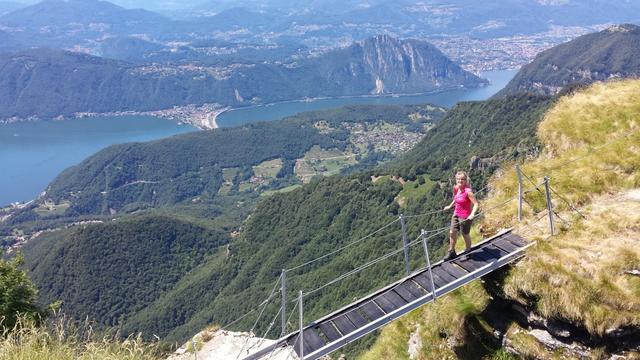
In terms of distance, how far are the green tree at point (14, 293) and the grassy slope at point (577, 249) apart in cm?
1343

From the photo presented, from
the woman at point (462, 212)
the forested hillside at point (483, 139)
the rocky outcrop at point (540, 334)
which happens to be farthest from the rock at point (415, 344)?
the forested hillside at point (483, 139)

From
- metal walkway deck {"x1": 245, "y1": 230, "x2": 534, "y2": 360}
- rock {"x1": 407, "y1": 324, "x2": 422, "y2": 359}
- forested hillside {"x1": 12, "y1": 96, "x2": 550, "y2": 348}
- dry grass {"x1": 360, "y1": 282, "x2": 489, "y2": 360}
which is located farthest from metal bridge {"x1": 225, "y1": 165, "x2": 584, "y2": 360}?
forested hillside {"x1": 12, "y1": 96, "x2": 550, "y2": 348}

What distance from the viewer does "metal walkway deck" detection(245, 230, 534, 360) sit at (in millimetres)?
9148

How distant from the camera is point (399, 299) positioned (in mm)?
9922

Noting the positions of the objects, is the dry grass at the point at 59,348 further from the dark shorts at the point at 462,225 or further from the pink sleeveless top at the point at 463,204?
the pink sleeveless top at the point at 463,204

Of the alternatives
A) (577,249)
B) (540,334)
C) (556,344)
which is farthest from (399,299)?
(577,249)

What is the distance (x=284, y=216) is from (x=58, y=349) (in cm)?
14305

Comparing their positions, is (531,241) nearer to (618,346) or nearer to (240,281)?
(618,346)

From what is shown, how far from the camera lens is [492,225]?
12.3 meters

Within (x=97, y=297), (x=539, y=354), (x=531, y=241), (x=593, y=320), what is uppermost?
(x=531, y=241)

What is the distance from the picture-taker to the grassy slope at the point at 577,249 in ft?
28.1

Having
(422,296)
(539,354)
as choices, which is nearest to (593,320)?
(539,354)

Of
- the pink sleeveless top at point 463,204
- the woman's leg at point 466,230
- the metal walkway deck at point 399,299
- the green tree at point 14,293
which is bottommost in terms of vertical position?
the green tree at point 14,293

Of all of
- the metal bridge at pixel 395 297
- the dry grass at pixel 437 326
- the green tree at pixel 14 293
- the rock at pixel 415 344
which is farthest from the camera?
the green tree at pixel 14 293
